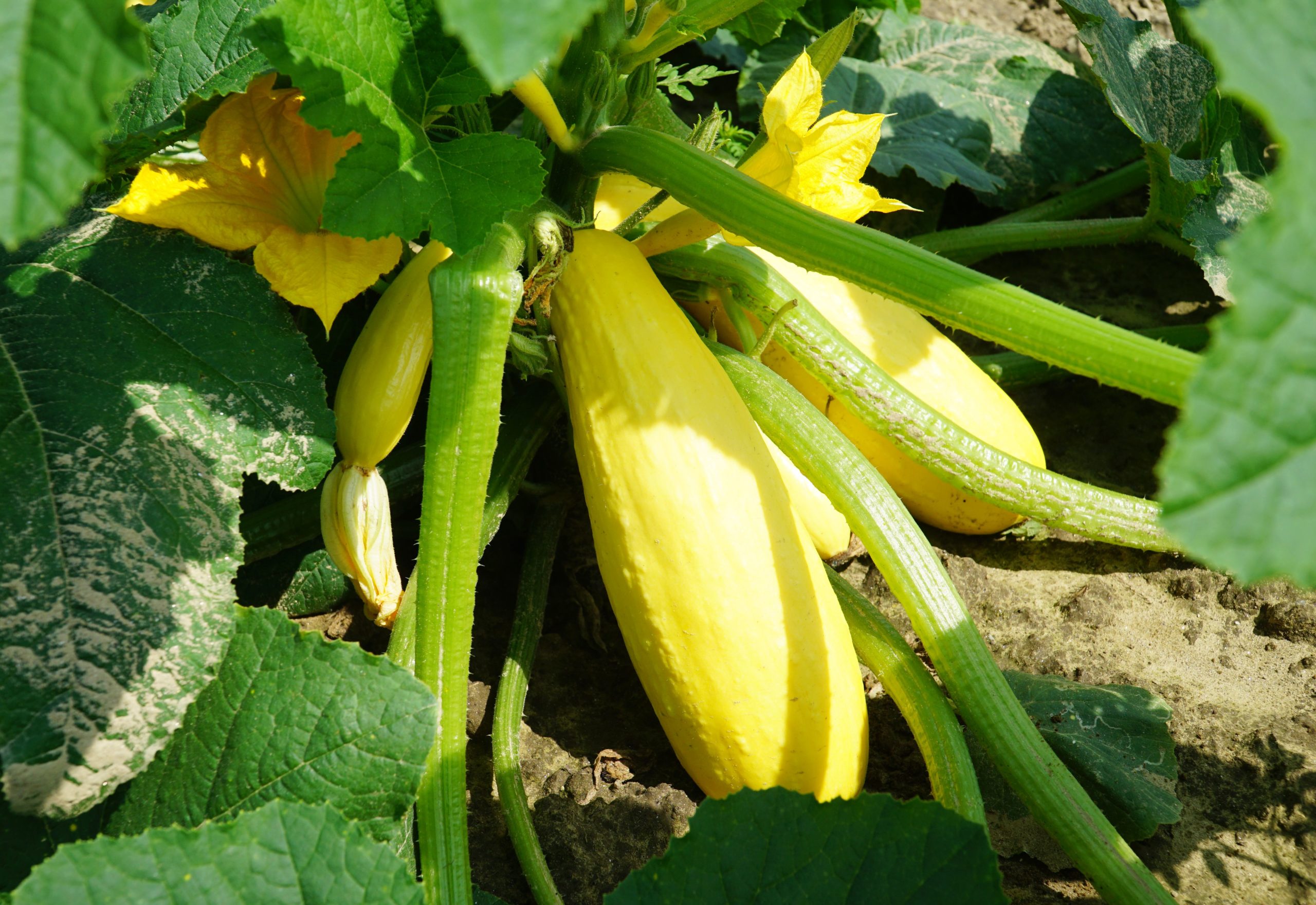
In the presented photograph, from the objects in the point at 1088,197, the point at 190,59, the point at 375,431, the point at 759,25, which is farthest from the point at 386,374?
the point at 1088,197

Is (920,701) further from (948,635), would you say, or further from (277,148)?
(277,148)

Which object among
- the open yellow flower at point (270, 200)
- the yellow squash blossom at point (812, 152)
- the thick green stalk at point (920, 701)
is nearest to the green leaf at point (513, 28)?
the yellow squash blossom at point (812, 152)

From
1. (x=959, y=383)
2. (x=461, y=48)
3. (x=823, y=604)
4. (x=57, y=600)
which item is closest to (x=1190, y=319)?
(x=959, y=383)

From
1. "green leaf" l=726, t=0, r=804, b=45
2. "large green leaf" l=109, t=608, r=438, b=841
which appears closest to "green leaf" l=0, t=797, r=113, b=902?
"large green leaf" l=109, t=608, r=438, b=841

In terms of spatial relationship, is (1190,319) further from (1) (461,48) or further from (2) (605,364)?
(1) (461,48)

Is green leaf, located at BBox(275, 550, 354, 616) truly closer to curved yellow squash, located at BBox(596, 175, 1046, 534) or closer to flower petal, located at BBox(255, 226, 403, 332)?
flower petal, located at BBox(255, 226, 403, 332)

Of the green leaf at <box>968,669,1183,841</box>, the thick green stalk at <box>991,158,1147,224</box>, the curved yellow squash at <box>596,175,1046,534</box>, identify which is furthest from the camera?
the thick green stalk at <box>991,158,1147,224</box>
